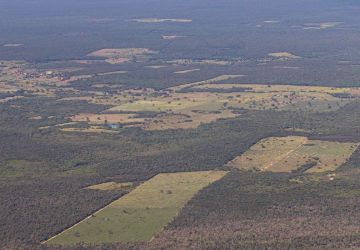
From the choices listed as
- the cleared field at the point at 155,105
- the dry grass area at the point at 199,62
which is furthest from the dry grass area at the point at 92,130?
the dry grass area at the point at 199,62

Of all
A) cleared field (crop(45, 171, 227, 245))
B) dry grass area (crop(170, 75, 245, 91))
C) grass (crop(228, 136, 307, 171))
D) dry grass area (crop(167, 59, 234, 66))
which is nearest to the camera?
cleared field (crop(45, 171, 227, 245))

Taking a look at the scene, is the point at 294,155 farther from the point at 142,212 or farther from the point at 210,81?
the point at 210,81

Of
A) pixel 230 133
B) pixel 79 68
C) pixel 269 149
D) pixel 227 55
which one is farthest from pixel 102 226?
pixel 227 55

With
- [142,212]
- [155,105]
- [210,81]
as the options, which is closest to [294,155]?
[142,212]

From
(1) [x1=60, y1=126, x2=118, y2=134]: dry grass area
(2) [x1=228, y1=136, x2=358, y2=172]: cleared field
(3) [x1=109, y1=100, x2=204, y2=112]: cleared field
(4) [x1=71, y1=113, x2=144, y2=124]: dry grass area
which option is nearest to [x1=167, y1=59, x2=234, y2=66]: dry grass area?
(3) [x1=109, y1=100, x2=204, y2=112]: cleared field

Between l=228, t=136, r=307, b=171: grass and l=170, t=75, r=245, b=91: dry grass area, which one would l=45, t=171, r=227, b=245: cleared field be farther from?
l=170, t=75, r=245, b=91: dry grass area

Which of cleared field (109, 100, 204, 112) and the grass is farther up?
the grass

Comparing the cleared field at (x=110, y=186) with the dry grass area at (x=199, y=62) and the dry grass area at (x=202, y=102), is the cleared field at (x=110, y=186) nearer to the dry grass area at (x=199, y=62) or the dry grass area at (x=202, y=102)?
the dry grass area at (x=202, y=102)

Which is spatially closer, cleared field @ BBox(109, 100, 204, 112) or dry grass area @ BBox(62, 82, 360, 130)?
dry grass area @ BBox(62, 82, 360, 130)
